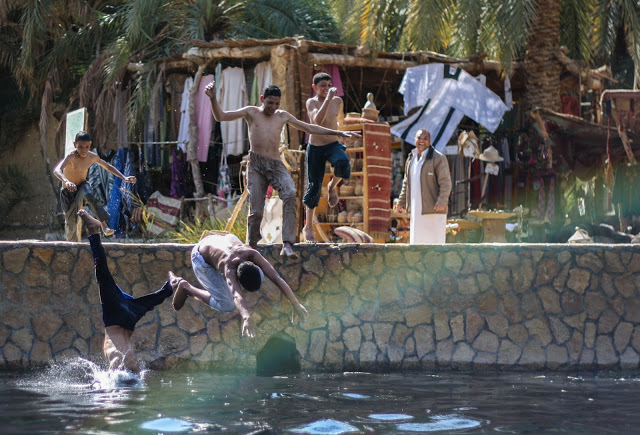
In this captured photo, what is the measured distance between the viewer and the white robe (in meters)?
10.8

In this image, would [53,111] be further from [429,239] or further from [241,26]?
[429,239]

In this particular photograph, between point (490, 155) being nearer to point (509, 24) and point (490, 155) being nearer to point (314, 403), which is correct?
point (509, 24)

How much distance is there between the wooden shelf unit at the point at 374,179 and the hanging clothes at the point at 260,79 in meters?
4.64

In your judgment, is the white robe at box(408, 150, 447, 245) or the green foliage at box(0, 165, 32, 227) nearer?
the white robe at box(408, 150, 447, 245)

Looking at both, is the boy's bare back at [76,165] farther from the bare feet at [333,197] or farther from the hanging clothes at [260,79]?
the hanging clothes at [260,79]

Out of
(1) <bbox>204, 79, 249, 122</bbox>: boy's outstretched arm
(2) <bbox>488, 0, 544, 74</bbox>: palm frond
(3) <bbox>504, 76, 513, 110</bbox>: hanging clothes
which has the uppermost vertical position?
(2) <bbox>488, 0, 544, 74</bbox>: palm frond

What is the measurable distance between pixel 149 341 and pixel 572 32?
47.5ft

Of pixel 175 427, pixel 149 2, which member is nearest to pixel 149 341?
pixel 175 427

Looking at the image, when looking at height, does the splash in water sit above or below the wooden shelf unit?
below

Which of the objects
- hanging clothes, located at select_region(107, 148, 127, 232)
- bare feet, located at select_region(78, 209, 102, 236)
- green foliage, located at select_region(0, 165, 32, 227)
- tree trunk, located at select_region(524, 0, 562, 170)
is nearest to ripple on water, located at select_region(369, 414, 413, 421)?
bare feet, located at select_region(78, 209, 102, 236)

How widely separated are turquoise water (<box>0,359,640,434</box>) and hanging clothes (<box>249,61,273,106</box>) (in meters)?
8.51

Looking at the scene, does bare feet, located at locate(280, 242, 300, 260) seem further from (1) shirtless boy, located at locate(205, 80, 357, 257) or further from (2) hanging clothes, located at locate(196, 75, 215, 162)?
(2) hanging clothes, located at locate(196, 75, 215, 162)

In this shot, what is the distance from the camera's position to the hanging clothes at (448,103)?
17.3 meters

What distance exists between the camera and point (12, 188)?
2256 centimetres
